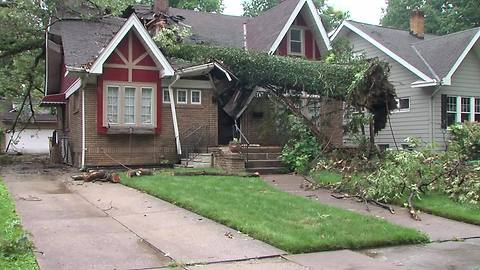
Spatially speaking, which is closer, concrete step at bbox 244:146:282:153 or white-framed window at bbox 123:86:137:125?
concrete step at bbox 244:146:282:153

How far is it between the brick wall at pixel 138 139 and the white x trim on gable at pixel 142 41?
44.7 inches

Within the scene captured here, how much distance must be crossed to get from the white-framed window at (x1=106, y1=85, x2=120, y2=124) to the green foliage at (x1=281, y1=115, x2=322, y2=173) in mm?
5814

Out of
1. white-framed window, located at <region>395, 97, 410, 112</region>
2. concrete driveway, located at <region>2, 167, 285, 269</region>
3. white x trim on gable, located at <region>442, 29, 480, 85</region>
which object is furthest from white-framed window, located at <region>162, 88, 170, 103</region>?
white x trim on gable, located at <region>442, 29, 480, 85</region>

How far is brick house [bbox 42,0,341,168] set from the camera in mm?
17406

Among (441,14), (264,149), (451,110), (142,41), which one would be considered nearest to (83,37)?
Result: (142,41)

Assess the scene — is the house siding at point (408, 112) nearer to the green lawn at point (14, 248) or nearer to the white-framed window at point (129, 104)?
the white-framed window at point (129, 104)

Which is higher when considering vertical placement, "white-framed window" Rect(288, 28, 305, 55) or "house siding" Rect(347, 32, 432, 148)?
"white-framed window" Rect(288, 28, 305, 55)

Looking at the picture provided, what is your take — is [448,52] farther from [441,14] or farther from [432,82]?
[441,14]

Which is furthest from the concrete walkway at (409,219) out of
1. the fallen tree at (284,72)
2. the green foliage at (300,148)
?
the fallen tree at (284,72)

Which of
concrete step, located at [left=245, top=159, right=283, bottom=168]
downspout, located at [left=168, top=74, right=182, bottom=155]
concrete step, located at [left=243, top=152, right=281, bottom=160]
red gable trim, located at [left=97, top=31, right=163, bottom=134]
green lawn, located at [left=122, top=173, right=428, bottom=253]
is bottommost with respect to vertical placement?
green lawn, located at [left=122, top=173, right=428, bottom=253]

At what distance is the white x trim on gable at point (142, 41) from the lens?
1673cm

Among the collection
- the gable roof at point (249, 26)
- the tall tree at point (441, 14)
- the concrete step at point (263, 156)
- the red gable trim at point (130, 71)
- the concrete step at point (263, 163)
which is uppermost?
the tall tree at point (441, 14)

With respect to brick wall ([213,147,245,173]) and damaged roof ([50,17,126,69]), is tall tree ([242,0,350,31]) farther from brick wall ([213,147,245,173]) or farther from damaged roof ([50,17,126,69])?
brick wall ([213,147,245,173])

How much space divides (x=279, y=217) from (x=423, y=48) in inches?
736
